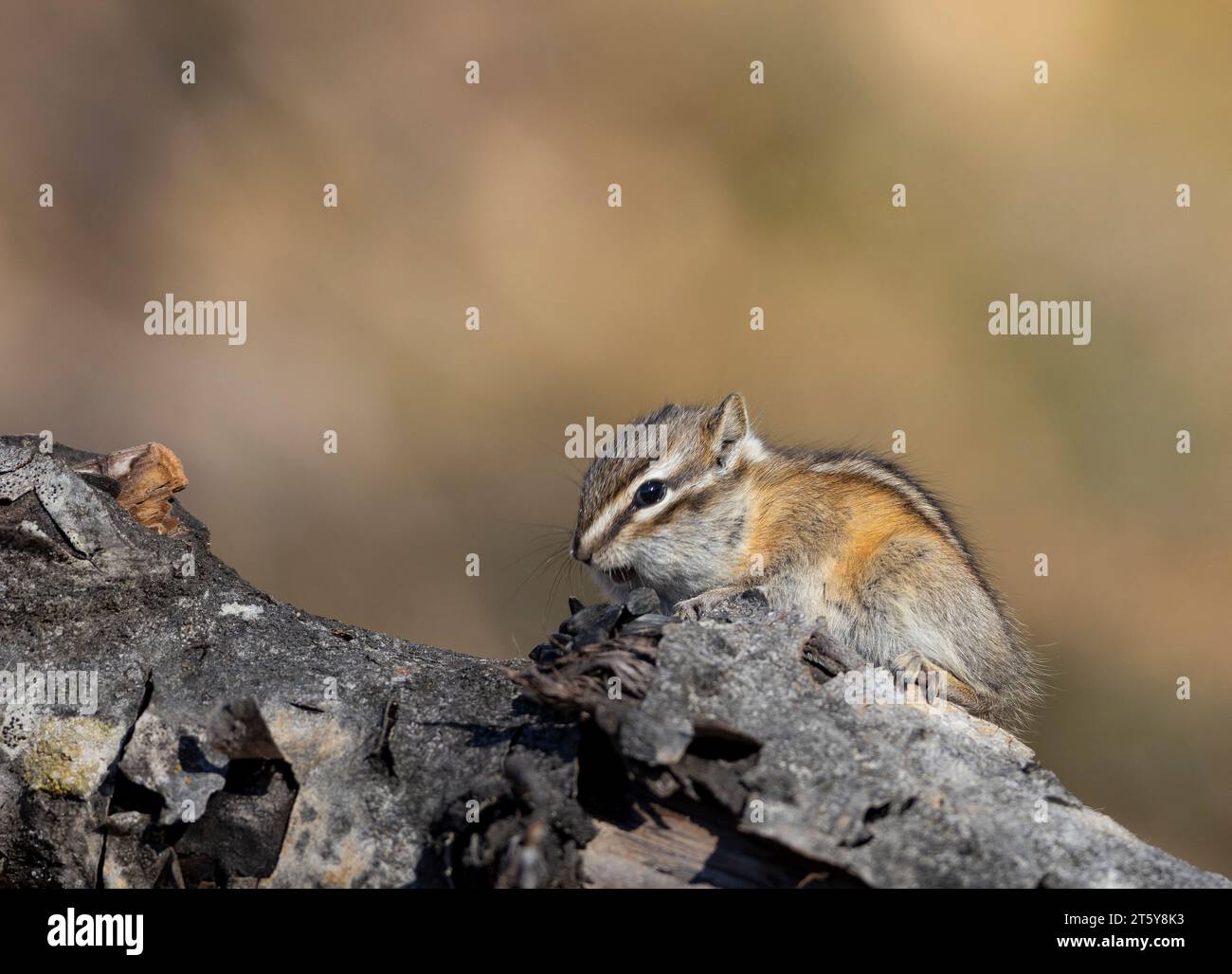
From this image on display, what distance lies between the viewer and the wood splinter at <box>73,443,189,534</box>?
3896 millimetres

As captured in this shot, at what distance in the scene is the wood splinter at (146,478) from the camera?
3.90 m

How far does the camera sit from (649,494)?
221 inches

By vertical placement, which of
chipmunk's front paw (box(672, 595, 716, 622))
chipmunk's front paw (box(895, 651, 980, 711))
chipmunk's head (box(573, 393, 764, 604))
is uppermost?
chipmunk's head (box(573, 393, 764, 604))

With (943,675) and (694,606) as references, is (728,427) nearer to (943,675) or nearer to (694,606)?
(694,606)

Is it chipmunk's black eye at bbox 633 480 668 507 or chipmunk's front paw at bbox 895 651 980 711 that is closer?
chipmunk's front paw at bbox 895 651 980 711

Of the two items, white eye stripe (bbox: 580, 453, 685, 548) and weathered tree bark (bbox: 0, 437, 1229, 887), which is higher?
white eye stripe (bbox: 580, 453, 685, 548)

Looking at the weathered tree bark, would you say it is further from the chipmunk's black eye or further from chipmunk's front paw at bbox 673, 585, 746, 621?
the chipmunk's black eye

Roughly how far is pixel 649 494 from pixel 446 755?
111 inches

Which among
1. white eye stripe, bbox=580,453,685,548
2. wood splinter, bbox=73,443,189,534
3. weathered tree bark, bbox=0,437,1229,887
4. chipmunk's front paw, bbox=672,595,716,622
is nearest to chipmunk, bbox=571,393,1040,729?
white eye stripe, bbox=580,453,685,548

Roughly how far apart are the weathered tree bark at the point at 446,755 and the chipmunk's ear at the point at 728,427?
243 cm

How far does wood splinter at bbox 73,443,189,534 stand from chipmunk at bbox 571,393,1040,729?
2130 millimetres

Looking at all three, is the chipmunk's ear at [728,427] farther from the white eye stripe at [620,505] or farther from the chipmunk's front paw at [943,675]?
the chipmunk's front paw at [943,675]

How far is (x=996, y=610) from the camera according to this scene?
5836 millimetres
